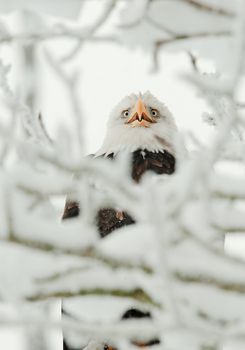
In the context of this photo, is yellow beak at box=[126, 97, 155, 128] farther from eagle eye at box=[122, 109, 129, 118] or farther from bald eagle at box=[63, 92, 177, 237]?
eagle eye at box=[122, 109, 129, 118]

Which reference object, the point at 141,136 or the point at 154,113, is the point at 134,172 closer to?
the point at 141,136

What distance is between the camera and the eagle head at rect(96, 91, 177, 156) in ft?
A: 15.9

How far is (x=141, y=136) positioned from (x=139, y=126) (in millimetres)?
94

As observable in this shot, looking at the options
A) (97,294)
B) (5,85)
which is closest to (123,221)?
(5,85)

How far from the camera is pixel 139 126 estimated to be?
501cm

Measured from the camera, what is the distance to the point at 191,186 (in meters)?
1.54

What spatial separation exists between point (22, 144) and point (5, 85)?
1.34m

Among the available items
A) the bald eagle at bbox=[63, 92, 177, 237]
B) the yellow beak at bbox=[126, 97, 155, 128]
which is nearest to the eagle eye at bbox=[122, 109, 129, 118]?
the bald eagle at bbox=[63, 92, 177, 237]

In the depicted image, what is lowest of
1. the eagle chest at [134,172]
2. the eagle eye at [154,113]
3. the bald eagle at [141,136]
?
the eagle chest at [134,172]

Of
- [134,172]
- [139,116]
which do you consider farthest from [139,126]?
[134,172]

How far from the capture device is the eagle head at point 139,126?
4840 millimetres

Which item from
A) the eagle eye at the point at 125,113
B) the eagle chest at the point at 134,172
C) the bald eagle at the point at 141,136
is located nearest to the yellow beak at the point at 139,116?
the bald eagle at the point at 141,136

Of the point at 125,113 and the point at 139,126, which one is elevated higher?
the point at 125,113

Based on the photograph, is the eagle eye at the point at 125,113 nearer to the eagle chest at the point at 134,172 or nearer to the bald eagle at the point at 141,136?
the bald eagle at the point at 141,136
